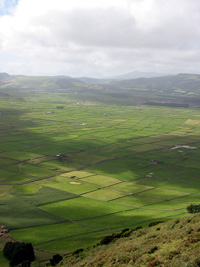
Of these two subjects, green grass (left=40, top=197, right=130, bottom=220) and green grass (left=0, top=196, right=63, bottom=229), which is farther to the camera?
green grass (left=40, top=197, right=130, bottom=220)

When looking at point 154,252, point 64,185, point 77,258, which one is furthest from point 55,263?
point 64,185

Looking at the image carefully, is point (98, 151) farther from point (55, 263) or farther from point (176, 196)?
point (55, 263)

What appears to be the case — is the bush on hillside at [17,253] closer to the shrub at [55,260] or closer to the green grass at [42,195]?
the shrub at [55,260]

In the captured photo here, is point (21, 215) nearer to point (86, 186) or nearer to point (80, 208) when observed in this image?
point (80, 208)

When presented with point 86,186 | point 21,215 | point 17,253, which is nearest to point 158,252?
point 17,253

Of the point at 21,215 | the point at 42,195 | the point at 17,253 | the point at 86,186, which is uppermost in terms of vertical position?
the point at 17,253

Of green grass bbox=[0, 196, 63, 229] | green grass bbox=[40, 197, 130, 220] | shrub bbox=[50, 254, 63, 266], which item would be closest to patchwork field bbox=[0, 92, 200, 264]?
A: green grass bbox=[0, 196, 63, 229]

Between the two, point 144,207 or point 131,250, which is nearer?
point 131,250

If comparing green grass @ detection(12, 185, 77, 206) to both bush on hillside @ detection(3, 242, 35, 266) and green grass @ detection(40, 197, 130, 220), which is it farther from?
bush on hillside @ detection(3, 242, 35, 266)
